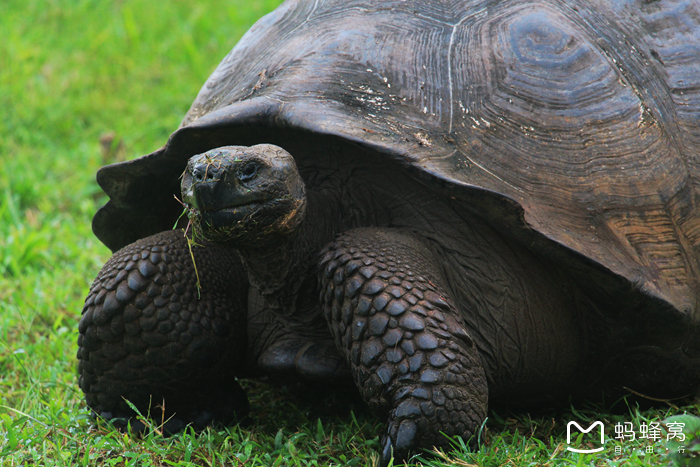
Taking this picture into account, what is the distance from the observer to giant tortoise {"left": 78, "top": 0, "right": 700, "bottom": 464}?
2.29m

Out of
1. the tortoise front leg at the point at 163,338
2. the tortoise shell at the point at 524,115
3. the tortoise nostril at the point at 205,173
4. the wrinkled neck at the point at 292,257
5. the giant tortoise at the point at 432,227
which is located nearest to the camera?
the tortoise nostril at the point at 205,173

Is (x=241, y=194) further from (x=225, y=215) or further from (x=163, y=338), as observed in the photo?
(x=163, y=338)

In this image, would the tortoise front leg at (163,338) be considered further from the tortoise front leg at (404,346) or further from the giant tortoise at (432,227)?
the tortoise front leg at (404,346)

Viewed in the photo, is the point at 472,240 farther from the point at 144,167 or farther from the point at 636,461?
the point at 144,167

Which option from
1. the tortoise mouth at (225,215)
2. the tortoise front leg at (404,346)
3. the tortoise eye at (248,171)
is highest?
the tortoise eye at (248,171)

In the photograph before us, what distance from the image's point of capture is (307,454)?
2.43 metres

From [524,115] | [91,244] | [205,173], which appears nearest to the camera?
[205,173]

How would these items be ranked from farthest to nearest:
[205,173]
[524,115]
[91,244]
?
[91,244] < [524,115] < [205,173]

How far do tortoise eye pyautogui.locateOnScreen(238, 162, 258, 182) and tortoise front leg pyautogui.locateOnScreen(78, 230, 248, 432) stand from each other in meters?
0.68

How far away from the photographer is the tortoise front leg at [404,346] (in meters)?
2.19

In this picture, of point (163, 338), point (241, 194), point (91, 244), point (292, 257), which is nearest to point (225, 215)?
point (241, 194)

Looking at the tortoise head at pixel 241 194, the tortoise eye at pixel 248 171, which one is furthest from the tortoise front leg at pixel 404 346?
the tortoise eye at pixel 248 171

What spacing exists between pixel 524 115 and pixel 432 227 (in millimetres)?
532

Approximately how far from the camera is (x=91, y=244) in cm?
482
